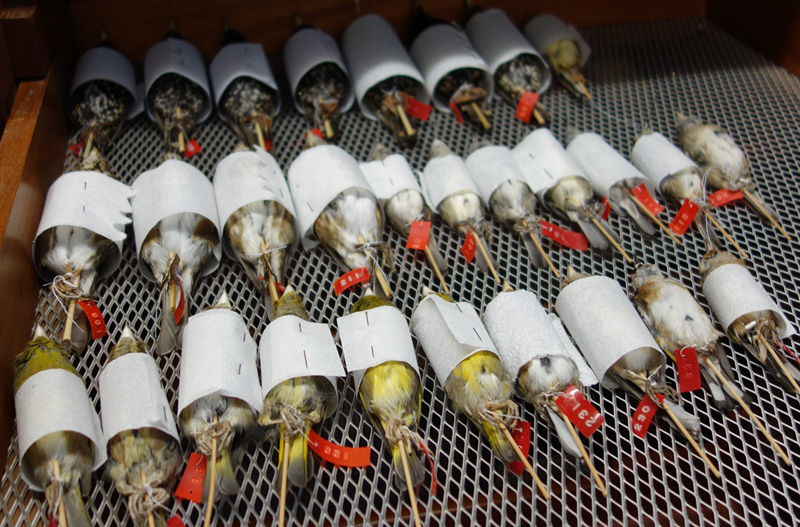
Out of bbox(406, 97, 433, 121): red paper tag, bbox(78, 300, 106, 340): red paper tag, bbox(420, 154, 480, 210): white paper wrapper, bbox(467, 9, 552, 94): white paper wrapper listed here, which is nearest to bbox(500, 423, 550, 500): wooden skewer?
bbox(420, 154, 480, 210): white paper wrapper

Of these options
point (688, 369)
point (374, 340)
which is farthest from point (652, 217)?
point (374, 340)

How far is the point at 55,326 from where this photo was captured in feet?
5.55

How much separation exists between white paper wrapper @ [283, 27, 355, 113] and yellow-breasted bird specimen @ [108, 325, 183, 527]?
1.65 meters

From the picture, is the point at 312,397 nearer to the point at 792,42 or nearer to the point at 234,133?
the point at 234,133

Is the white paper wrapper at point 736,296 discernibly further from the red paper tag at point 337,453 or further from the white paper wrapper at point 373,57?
the white paper wrapper at point 373,57

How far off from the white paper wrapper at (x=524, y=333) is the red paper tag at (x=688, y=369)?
231 mm

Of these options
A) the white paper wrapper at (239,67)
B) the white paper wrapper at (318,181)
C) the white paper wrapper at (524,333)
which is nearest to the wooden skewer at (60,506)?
the white paper wrapper at (318,181)

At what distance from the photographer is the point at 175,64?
2.39 m

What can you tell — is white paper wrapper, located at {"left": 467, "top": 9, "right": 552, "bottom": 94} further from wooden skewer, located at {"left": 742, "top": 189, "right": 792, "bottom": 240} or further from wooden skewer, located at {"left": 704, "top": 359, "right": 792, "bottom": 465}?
wooden skewer, located at {"left": 704, "top": 359, "right": 792, "bottom": 465}

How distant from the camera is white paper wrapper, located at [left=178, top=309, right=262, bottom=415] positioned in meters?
1.39

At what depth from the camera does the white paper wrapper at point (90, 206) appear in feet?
5.78

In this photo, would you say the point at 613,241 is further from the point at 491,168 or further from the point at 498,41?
the point at 498,41

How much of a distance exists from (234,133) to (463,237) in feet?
3.75

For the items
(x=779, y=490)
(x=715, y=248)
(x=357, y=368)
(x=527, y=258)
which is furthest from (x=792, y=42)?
(x=357, y=368)
